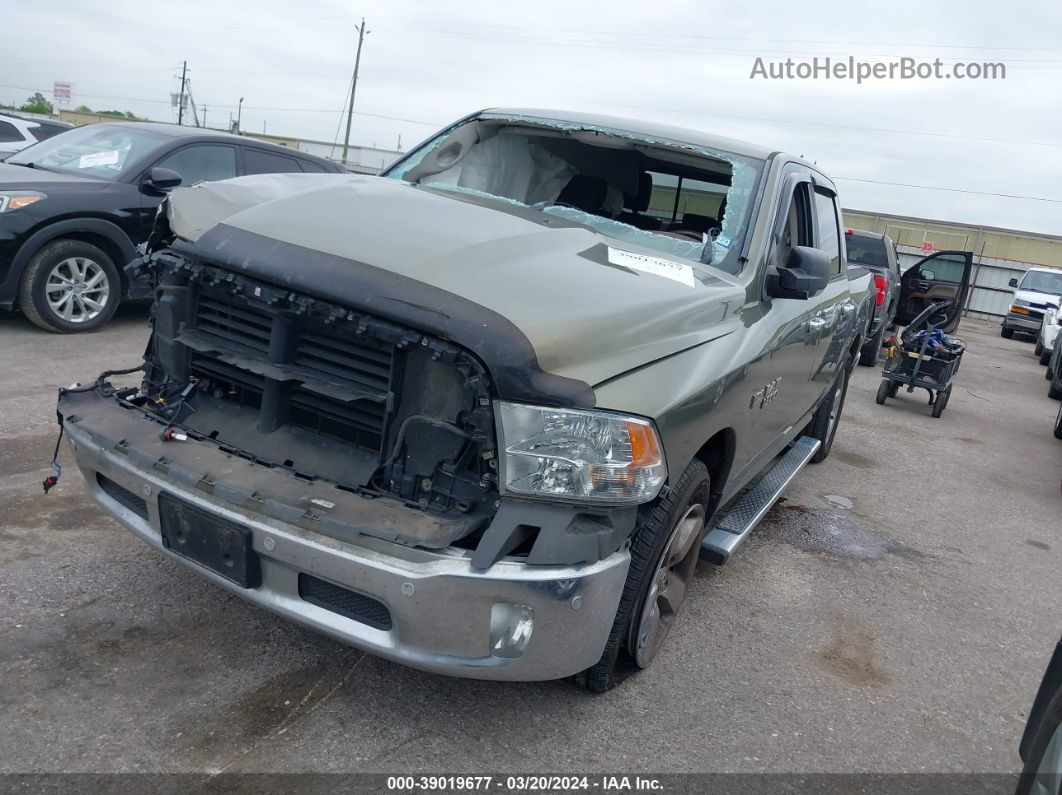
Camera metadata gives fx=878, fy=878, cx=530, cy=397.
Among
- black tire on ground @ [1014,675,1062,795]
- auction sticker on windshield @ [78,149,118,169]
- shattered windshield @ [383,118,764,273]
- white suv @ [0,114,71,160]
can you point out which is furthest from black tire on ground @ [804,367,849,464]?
white suv @ [0,114,71,160]

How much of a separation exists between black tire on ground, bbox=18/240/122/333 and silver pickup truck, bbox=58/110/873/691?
13.6 ft

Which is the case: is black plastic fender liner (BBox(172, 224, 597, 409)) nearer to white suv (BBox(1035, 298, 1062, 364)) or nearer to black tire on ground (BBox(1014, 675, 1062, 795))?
black tire on ground (BBox(1014, 675, 1062, 795))

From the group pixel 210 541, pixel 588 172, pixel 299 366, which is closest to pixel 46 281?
pixel 588 172

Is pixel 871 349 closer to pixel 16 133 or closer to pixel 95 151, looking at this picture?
→ pixel 95 151

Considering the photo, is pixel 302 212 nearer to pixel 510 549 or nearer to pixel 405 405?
pixel 405 405

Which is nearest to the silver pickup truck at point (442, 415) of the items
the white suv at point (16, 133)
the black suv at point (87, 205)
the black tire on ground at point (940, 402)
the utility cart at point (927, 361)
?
the black suv at point (87, 205)

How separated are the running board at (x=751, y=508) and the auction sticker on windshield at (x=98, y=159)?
5980mm

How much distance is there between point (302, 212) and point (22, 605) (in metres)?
1.70

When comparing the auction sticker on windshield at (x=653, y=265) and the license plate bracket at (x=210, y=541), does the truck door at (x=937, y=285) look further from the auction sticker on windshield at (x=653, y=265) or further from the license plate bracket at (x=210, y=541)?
the license plate bracket at (x=210, y=541)

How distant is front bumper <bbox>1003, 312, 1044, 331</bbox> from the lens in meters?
19.9

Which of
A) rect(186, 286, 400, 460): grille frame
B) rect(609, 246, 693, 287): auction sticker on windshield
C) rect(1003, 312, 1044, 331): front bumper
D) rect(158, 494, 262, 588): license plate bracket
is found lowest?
rect(1003, 312, 1044, 331): front bumper

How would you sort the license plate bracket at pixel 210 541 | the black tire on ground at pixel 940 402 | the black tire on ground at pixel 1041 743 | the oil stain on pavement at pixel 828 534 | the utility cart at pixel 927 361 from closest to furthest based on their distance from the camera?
the black tire on ground at pixel 1041 743
the license plate bracket at pixel 210 541
the oil stain on pavement at pixel 828 534
the utility cart at pixel 927 361
the black tire on ground at pixel 940 402

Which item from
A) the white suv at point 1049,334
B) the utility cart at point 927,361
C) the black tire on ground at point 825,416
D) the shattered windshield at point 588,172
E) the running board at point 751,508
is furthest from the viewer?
the white suv at point 1049,334

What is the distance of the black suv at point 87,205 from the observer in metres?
6.57
